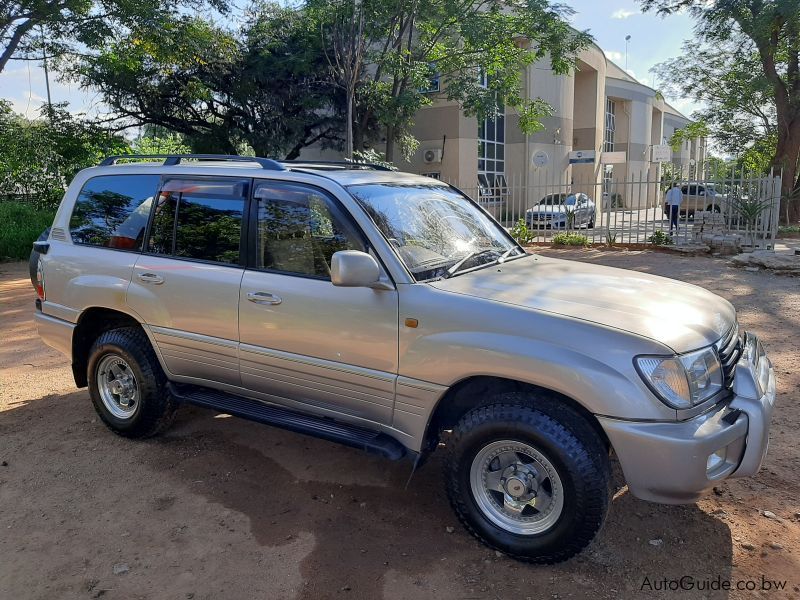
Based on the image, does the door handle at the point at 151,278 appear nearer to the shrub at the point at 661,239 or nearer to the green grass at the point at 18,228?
the green grass at the point at 18,228

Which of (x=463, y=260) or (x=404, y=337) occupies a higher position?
Answer: (x=463, y=260)

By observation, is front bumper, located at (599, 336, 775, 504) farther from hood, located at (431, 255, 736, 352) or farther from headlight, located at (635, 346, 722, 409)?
hood, located at (431, 255, 736, 352)

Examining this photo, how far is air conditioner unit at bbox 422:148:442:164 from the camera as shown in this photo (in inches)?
1097

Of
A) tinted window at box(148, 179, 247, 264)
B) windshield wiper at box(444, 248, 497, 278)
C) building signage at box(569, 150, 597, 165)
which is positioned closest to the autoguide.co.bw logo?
windshield wiper at box(444, 248, 497, 278)

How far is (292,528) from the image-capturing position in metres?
3.34

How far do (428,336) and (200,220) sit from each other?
191 cm

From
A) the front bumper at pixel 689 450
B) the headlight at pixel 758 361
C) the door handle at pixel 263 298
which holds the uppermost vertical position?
the door handle at pixel 263 298

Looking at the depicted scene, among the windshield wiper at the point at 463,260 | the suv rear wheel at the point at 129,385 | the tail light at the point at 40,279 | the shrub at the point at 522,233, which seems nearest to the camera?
the windshield wiper at the point at 463,260

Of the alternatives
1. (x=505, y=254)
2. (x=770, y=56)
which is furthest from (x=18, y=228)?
(x=770, y=56)

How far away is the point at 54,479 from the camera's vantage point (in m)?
3.96

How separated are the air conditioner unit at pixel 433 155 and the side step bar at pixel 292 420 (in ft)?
81.9

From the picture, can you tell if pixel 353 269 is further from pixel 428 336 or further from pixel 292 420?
pixel 292 420

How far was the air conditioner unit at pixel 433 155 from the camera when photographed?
91.5 ft

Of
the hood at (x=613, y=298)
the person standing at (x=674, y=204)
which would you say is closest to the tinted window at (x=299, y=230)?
the hood at (x=613, y=298)
